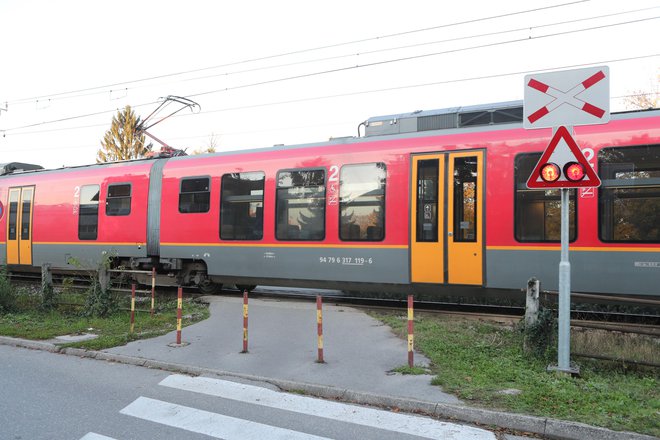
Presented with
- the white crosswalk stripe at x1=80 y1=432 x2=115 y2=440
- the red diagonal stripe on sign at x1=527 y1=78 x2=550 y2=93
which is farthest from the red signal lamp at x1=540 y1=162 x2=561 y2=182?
the white crosswalk stripe at x1=80 y1=432 x2=115 y2=440

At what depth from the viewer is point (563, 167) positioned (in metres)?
5.37

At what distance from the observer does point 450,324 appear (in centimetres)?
810

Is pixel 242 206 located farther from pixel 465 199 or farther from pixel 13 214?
pixel 13 214

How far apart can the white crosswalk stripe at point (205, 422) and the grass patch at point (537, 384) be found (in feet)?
6.14

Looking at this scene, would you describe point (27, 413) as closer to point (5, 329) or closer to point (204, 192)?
point (5, 329)

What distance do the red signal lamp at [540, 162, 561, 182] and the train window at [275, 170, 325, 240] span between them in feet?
17.3

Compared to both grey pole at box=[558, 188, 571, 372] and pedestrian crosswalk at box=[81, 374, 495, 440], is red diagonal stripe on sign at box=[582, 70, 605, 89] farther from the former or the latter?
pedestrian crosswalk at box=[81, 374, 495, 440]

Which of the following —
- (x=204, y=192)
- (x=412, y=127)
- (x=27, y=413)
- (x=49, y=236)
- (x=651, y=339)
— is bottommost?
(x=27, y=413)

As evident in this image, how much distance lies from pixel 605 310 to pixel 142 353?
27.2ft

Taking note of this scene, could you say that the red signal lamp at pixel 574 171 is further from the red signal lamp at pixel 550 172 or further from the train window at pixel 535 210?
the train window at pixel 535 210

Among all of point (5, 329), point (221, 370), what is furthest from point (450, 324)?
point (5, 329)

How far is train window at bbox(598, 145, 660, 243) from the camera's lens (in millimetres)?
7582

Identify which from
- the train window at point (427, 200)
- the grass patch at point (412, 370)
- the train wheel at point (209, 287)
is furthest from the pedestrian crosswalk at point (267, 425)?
the train wheel at point (209, 287)

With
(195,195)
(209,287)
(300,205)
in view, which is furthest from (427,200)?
(209,287)
